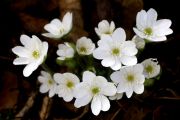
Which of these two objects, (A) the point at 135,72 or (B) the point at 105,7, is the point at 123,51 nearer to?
(A) the point at 135,72

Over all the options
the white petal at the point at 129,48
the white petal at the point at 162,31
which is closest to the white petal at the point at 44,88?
the white petal at the point at 129,48

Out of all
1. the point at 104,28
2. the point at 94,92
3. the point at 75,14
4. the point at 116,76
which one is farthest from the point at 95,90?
the point at 75,14

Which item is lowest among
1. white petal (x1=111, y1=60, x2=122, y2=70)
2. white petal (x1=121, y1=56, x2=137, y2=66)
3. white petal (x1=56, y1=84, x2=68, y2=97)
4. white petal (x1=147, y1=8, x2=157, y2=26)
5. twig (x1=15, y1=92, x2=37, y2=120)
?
twig (x1=15, y1=92, x2=37, y2=120)

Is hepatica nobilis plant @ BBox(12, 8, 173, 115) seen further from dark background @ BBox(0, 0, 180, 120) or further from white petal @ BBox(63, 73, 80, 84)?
dark background @ BBox(0, 0, 180, 120)

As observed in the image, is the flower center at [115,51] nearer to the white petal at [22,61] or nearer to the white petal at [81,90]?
the white petal at [81,90]

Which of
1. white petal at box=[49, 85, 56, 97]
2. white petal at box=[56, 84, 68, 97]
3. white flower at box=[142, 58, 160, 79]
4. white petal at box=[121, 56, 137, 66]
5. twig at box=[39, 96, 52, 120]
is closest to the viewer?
white petal at box=[121, 56, 137, 66]

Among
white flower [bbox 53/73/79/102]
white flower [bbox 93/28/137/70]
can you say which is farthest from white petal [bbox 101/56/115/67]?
white flower [bbox 53/73/79/102]
